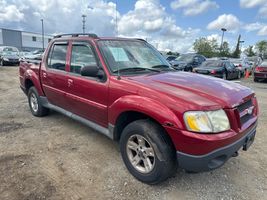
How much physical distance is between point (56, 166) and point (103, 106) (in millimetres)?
1087

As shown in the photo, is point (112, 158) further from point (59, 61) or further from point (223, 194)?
point (59, 61)

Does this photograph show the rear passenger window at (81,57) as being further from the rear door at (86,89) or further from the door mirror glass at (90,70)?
the door mirror glass at (90,70)

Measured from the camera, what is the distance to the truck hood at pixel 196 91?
8.30 feet

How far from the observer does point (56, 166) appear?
11.1 ft

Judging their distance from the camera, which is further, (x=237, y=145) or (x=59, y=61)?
(x=59, y=61)

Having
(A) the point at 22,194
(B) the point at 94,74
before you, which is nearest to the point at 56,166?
(A) the point at 22,194

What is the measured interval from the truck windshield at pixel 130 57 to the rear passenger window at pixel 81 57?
0.76 ft

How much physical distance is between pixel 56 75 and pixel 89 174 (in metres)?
2.10

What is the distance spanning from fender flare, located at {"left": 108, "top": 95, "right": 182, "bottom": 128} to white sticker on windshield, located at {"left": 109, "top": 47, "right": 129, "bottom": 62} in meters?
0.75

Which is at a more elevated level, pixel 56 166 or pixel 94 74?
pixel 94 74

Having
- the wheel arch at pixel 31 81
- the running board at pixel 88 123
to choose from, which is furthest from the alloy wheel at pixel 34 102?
the running board at pixel 88 123

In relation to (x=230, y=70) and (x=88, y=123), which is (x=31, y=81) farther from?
(x=230, y=70)

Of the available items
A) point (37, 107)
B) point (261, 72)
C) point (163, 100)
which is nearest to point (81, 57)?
point (163, 100)

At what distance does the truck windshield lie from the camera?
3.47 metres
